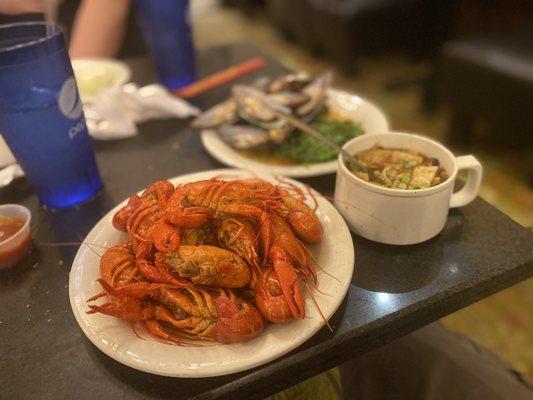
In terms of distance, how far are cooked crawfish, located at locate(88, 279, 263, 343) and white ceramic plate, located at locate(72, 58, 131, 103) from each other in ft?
2.97

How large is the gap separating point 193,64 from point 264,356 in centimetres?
115

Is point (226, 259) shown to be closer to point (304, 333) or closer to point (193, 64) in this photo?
point (304, 333)

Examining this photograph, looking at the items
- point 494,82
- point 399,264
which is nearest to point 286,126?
point 399,264

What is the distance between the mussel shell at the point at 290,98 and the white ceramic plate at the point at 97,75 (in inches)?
21.0

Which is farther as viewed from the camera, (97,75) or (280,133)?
(97,75)

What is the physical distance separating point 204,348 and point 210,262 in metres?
0.12

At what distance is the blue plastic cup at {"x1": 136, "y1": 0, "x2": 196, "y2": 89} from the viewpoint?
134 cm

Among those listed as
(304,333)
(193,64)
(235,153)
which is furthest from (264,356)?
(193,64)

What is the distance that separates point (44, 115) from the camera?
0.88 meters

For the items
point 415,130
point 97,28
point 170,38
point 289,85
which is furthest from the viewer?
point 415,130

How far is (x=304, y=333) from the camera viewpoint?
62 centimetres

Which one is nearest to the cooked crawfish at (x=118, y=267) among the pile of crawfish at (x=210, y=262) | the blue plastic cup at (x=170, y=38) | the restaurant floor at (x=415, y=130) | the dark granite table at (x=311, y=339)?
the pile of crawfish at (x=210, y=262)

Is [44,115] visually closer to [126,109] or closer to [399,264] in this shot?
[126,109]

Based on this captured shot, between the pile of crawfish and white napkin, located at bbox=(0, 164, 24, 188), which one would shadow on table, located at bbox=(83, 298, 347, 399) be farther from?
white napkin, located at bbox=(0, 164, 24, 188)
